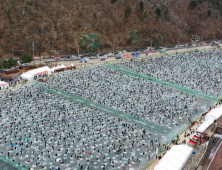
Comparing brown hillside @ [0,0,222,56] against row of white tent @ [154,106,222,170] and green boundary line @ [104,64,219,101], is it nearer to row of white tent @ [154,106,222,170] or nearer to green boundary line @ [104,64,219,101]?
green boundary line @ [104,64,219,101]

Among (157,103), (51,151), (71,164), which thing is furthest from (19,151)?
(157,103)

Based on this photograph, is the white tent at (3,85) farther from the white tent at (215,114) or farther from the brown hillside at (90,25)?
the white tent at (215,114)

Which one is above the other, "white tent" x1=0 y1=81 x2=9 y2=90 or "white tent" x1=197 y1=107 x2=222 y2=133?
"white tent" x1=0 y1=81 x2=9 y2=90

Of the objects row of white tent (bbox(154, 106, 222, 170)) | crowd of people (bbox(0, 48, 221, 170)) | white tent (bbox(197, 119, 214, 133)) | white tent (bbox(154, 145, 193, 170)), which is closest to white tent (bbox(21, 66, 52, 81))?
crowd of people (bbox(0, 48, 221, 170))

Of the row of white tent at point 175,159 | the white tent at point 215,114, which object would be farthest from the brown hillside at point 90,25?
the row of white tent at point 175,159

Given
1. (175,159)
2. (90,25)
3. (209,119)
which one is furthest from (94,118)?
(90,25)
